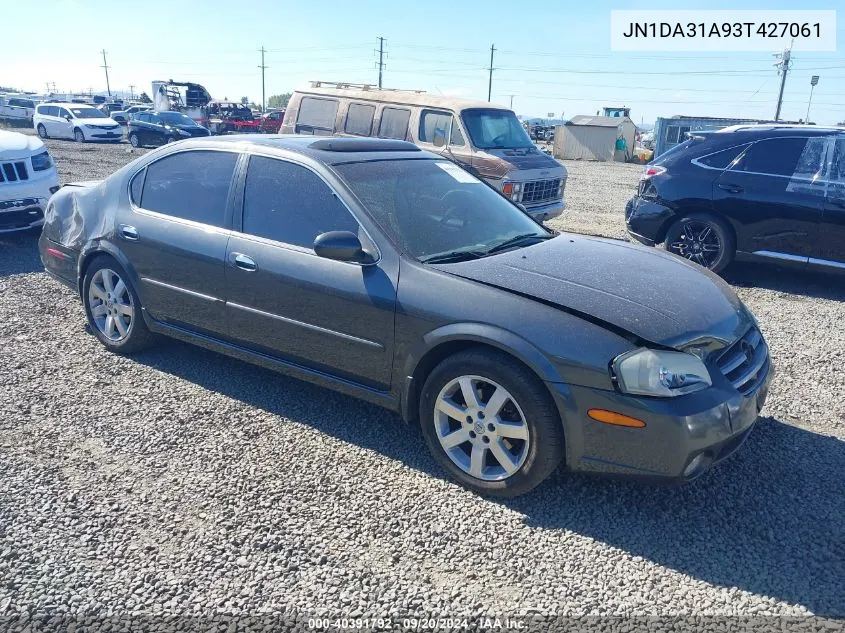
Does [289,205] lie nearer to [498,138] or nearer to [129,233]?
[129,233]

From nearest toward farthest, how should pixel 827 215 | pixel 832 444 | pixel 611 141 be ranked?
pixel 832 444
pixel 827 215
pixel 611 141

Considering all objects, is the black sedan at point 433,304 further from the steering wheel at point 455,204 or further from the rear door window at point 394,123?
the rear door window at point 394,123

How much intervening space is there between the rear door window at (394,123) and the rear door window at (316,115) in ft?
3.00

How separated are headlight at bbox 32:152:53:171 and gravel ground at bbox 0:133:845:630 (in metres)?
4.45

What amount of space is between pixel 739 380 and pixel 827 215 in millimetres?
4613

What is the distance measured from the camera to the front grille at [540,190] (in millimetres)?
9578

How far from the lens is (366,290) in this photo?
3596 mm

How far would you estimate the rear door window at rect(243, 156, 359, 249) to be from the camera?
3.86m

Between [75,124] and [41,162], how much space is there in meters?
22.4

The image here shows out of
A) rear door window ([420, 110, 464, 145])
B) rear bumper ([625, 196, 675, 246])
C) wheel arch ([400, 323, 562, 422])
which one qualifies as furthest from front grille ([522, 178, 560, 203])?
wheel arch ([400, 323, 562, 422])

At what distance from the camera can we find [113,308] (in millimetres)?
4977

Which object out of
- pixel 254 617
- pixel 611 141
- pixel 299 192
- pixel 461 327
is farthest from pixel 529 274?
pixel 611 141

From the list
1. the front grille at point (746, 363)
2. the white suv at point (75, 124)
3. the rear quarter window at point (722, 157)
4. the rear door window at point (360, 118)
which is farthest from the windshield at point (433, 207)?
the white suv at point (75, 124)

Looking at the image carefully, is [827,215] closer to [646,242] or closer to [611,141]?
[646,242]
